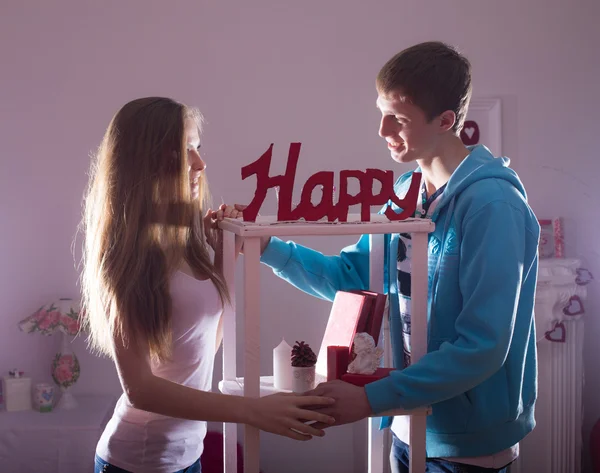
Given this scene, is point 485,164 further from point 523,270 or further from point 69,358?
point 69,358

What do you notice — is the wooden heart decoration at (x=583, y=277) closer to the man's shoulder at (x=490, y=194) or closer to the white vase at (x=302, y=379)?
the man's shoulder at (x=490, y=194)

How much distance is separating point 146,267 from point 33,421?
1728 millimetres

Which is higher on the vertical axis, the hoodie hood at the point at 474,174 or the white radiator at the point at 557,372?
the hoodie hood at the point at 474,174

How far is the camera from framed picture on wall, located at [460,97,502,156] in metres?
3.21

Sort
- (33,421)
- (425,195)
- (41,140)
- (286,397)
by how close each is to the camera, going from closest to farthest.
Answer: (286,397) < (425,195) < (33,421) < (41,140)

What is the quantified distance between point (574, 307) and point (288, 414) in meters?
2.01

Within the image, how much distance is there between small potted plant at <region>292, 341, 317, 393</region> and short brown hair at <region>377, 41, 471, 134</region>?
1.94ft

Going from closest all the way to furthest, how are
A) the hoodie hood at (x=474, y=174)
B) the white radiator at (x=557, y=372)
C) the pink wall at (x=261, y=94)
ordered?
the hoodie hood at (x=474, y=174), the white radiator at (x=557, y=372), the pink wall at (x=261, y=94)

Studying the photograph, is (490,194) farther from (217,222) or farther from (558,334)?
(558,334)

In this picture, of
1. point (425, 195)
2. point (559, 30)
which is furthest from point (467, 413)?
point (559, 30)

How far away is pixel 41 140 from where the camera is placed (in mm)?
3137

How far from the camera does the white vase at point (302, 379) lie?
1.53 m

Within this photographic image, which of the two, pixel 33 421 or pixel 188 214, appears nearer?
pixel 188 214

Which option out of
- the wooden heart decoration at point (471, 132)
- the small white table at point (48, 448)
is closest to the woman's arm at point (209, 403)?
the small white table at point (48, 448)
